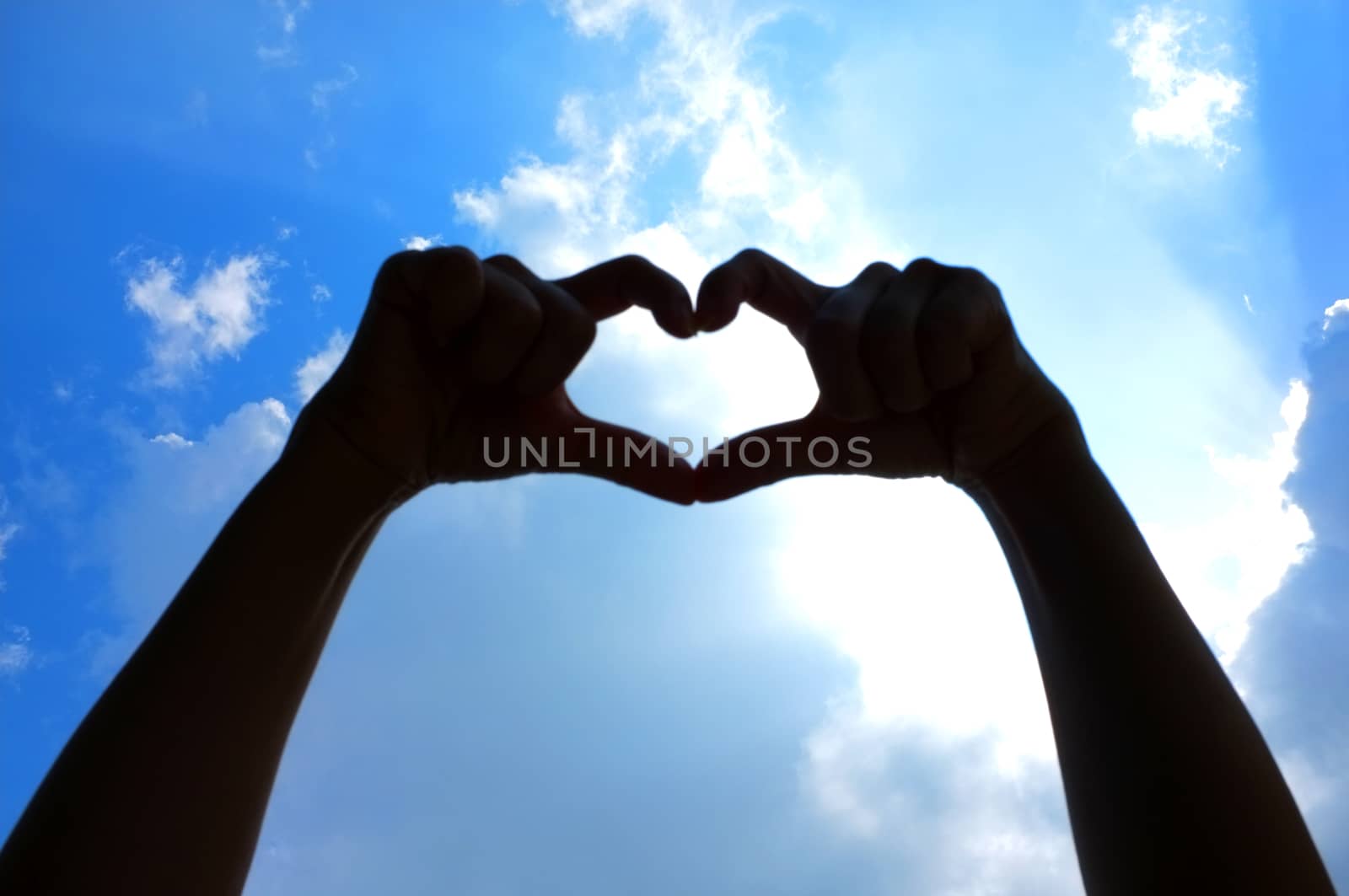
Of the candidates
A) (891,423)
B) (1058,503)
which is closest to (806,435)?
(891,423)

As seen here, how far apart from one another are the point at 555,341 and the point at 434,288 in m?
0.27

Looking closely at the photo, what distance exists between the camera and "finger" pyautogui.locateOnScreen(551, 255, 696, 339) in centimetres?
184

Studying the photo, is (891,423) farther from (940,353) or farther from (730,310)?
(730,310)

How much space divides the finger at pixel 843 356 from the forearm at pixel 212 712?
3.50 feet

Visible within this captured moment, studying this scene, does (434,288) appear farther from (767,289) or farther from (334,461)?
(767,289)

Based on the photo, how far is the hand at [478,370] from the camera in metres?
1.71

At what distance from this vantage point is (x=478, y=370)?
1759 mm

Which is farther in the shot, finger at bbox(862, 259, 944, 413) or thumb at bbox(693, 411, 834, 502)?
thumb at bbox(693, 411, 834, 502)

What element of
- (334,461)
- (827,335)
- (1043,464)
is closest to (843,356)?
(827,335)

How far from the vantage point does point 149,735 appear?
1.46 meters

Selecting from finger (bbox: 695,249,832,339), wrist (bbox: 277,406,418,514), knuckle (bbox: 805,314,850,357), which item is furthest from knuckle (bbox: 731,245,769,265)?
wrist (bbox: 277,406,418,514)

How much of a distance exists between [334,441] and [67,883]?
0.93 meters

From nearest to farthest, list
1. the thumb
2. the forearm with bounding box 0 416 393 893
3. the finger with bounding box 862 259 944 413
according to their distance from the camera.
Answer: the forearm with bounding box 0 416 393 893 → the finger with bounding box 862 259 944 413 → the thumb

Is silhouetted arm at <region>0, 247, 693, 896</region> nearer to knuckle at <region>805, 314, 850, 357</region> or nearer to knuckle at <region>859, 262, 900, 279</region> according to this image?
knuckle at <region>805, 314, 850, 357</region>
